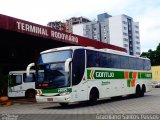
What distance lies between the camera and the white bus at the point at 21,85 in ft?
95.7

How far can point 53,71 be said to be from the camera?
58.2 ft

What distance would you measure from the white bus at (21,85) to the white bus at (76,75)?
9520mm

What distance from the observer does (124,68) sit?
24297 millimetres

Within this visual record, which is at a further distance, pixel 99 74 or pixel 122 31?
pixel 122 31

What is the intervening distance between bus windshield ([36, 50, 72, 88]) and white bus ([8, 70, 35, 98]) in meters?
11.1

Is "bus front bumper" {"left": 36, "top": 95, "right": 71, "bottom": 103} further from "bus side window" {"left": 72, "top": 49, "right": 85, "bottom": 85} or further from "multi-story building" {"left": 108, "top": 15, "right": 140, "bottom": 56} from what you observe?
"multi-story building" {"left": 108, "top": 15, "right": 140, "bottom": 56}

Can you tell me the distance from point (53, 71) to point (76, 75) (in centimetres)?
118

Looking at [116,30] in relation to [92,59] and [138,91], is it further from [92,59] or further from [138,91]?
[92,59]

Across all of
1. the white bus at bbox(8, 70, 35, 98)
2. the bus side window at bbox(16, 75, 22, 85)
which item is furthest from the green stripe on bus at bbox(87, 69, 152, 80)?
the bus side window at bbox(16, 75, 22, 85)

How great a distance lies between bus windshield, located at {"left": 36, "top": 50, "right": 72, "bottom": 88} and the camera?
17.5 meters

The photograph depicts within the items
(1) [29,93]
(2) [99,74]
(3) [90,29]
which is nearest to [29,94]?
(1) [29,93]

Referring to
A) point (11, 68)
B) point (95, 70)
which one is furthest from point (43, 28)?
point (11, 68)

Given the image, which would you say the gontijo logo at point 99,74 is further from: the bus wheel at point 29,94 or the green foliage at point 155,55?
the green foliage at point 155,55

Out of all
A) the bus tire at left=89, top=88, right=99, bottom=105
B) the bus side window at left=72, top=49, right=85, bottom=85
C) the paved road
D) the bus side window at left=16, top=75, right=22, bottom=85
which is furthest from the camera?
the bus side window at left=16, top=75, right=22, bottom=85
